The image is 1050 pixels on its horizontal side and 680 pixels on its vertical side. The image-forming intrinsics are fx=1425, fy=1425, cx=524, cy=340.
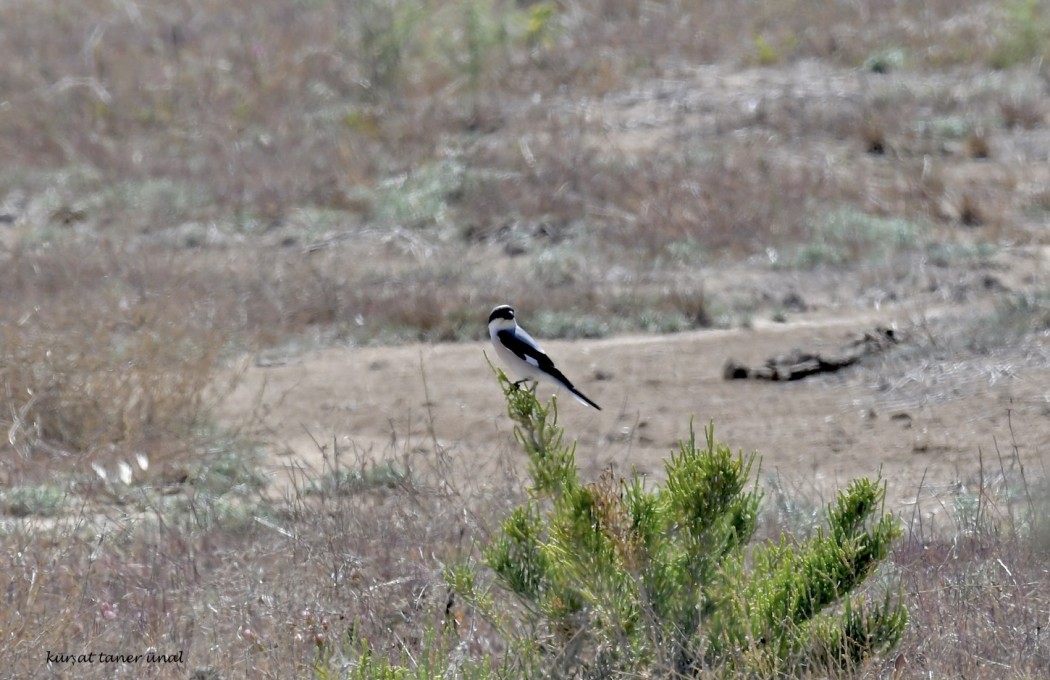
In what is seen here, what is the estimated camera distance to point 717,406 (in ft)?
25.4

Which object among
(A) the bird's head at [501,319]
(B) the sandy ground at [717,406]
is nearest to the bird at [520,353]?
(A) the bird's head at [501,319]

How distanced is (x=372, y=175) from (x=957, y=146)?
17.5 feet

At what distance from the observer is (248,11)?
20.1m

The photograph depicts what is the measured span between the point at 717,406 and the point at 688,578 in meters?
4.07

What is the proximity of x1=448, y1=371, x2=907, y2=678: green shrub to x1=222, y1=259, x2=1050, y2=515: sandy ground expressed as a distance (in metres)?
1.99

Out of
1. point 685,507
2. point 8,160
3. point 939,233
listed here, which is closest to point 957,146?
point 939,233

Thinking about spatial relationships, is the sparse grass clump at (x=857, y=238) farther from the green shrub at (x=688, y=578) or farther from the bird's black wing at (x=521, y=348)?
the green shrub at (x=688, y=578)

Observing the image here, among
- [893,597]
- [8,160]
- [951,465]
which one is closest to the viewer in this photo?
[893,597]

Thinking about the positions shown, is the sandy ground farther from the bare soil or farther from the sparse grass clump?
the sparse grass clump

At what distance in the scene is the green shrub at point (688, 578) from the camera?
359 cm

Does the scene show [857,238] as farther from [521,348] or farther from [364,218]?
[521,348]

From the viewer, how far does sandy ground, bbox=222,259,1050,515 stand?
6641mm

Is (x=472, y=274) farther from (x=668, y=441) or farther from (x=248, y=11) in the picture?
(x=248, y=11)

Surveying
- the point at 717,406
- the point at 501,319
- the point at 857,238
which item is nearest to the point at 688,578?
the point at 501,319
